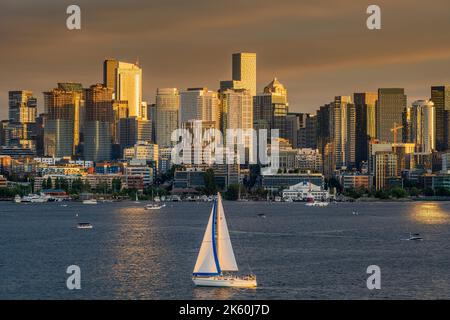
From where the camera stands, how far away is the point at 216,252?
34.7m

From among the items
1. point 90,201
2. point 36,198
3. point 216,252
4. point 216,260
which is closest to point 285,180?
point 90,201

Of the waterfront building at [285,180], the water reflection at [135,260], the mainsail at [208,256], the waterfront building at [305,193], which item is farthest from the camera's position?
the waterfront building at [285,180]

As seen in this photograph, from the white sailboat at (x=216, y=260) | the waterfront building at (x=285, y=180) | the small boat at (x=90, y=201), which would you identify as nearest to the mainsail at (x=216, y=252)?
the white sailboat at (x=216, y=260)

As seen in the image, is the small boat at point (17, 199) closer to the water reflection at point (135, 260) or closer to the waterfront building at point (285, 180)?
the waterfront building at point (285, 180)

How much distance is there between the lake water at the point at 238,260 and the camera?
119 ft

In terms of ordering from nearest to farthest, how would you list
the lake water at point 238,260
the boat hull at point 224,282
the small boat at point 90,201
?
the boat hull at point 224,282 → the lake water at point 238,260 → the small boat at point 90,201

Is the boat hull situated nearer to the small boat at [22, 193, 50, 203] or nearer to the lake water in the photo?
the lake water

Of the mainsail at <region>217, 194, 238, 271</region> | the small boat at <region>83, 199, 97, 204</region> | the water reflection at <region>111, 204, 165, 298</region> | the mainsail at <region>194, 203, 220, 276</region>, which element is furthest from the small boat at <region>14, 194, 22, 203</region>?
the mainsail at <region>217, 194, 238, 271</region>

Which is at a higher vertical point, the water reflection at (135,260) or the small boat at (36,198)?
the water reflection at (135,260)

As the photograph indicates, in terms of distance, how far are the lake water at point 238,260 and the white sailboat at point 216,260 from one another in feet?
1.39

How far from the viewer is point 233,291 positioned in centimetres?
3475

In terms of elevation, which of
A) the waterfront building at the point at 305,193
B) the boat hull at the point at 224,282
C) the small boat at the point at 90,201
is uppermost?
the boat hull at the point at 224,282

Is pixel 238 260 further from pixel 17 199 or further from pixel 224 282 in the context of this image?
pixel 17 199

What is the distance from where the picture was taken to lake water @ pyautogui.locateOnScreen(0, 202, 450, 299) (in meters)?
36.2
